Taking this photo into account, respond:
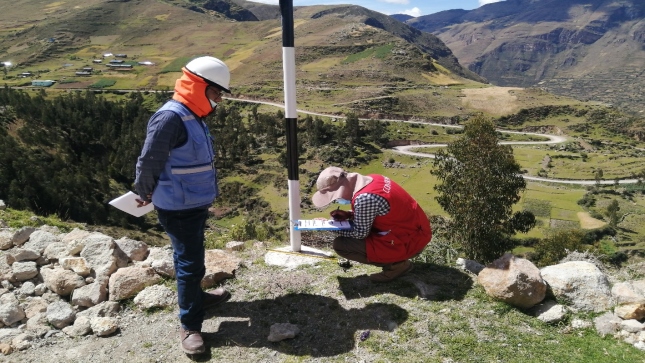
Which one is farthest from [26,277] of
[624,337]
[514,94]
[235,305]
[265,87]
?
[514,94]

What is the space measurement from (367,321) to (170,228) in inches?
93.9

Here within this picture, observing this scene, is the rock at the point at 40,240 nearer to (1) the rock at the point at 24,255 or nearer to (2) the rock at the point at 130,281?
(1) the rock at the point at 24,255

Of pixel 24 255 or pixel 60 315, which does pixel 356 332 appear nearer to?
pixel 60 315

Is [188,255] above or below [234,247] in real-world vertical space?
above

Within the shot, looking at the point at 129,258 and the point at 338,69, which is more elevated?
the point at 338,69

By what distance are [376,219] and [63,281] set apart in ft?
13.7

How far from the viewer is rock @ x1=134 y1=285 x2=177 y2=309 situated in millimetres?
5102

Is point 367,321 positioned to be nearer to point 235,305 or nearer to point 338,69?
point 235,305

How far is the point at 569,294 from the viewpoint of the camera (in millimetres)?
4848

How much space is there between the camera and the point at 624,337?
4184 millimetres

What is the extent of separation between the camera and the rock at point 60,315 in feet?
15.7

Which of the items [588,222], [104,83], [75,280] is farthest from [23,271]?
[104,83]

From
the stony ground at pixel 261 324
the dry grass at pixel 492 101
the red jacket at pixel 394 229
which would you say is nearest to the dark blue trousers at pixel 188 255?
the stony ground at pixel 261 324

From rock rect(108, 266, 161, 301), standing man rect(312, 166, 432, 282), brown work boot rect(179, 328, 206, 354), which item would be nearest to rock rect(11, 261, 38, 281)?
rock rect(108, 266, 161, 301)
